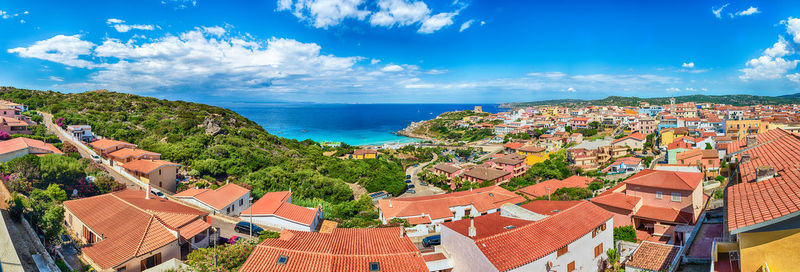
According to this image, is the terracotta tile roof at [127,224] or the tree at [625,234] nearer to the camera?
the terracotta tile roof at [127,224]

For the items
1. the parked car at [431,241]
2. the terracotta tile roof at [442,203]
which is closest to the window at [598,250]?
the parked car at [431,241]

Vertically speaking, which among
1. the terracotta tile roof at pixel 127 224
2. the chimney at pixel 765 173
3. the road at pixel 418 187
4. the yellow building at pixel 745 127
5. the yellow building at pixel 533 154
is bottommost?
the road at pixel 418 187

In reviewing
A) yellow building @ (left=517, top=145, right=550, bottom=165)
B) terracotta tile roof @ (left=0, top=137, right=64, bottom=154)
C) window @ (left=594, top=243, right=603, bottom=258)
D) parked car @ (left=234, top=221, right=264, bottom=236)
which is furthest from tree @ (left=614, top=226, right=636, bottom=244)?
yellow building @ (left=517, top=145, right=550, bottom=165)

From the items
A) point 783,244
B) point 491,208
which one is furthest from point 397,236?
point 491,208

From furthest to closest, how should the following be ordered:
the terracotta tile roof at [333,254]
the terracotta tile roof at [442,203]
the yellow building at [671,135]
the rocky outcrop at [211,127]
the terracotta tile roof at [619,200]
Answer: the yellow building at [671,135] < the rocky outcrop at [211,127] < the terracotta tile roof at [442,203] < the terracotta tile roof at [619,200] < the terracotta tile roof at [333,254]

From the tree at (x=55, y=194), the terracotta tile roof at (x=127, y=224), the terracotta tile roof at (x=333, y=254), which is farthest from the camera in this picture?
the tree at (x=55, y=194)

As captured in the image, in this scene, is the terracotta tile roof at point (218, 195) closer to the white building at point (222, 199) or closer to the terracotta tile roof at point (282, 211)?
the white building at point (222, 199)

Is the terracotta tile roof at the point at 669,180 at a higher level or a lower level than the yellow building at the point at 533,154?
higher
